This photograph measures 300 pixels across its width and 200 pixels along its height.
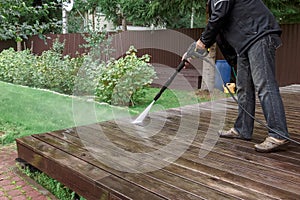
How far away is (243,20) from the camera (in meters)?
2.10

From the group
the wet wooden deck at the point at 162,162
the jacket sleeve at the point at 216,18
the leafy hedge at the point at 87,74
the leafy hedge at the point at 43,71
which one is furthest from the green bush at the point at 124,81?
the jacket sleeve at the point at 216,18

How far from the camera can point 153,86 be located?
772 cm

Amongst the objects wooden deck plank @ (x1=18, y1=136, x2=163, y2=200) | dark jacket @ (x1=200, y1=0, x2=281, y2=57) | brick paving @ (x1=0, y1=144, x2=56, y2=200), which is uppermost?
dark jacket @ (x1=200, y1=0, x2=281, y2=57)

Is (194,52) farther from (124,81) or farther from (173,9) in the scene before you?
(173,9)

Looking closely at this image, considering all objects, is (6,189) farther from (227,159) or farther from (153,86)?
(153,86)

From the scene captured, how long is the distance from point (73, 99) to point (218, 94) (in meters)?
3.12

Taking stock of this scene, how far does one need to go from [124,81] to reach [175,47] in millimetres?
4448

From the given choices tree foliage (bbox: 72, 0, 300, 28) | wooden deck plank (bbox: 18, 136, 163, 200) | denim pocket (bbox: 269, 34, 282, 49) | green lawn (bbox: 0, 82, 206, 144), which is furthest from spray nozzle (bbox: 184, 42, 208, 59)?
tree foliage (bbox: 72, 0, 300, 28)

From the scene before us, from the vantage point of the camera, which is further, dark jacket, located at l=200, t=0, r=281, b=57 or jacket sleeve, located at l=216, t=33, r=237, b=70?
jacket sleeve, located at l=216, t=33, r=237, b=70

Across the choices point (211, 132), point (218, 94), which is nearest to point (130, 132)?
point (211, 132)

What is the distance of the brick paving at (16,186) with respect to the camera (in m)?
2.07

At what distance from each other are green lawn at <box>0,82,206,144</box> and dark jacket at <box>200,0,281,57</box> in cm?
217

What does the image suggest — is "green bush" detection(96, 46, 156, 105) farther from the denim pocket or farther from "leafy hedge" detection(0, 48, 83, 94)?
the denim pocket

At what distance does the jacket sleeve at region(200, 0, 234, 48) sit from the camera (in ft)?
6.81
